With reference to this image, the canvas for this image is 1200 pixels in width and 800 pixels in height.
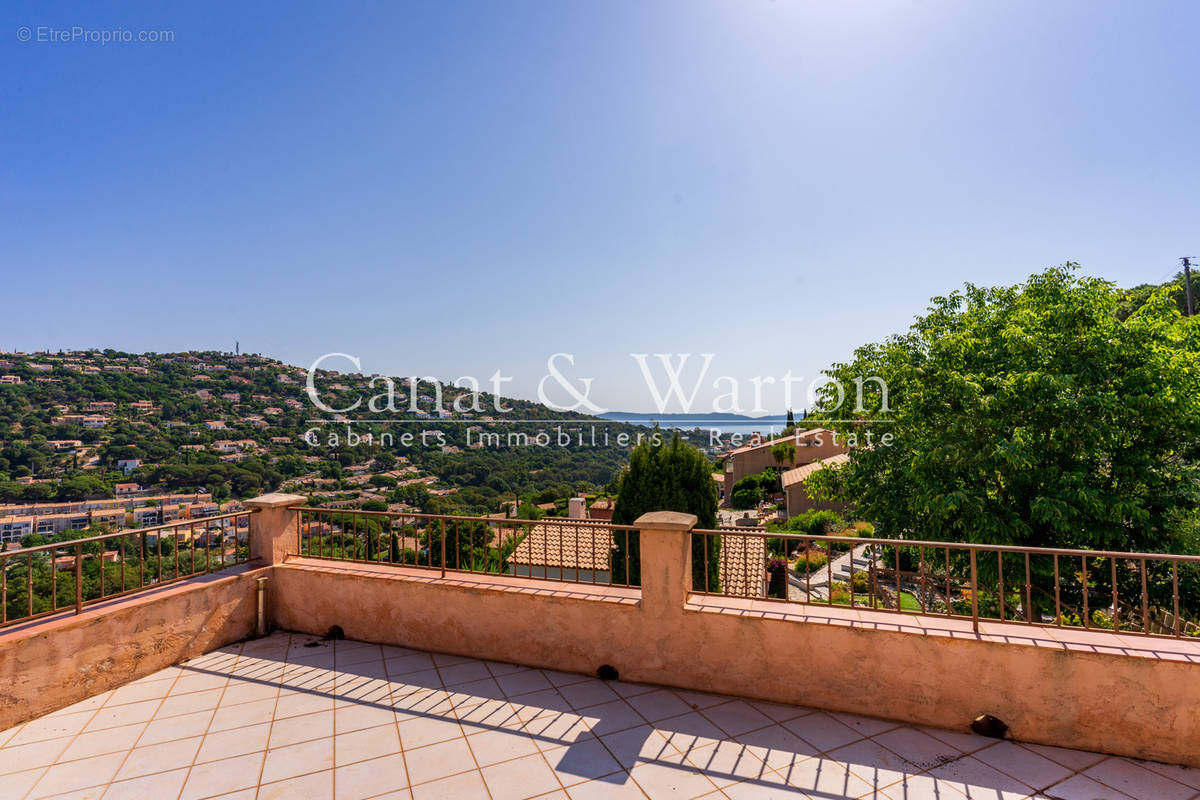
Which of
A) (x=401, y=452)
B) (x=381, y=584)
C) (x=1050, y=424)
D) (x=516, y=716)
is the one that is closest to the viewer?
(x=516, y=716)

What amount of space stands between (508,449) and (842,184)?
35.7m

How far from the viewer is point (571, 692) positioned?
3.57 m

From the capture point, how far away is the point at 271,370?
40906 millimetres

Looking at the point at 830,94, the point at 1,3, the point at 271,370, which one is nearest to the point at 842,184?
the point at 830,94

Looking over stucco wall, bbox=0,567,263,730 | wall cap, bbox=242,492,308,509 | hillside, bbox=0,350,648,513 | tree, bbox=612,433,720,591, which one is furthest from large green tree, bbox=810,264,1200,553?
hillside, bbox=0,350,648,513

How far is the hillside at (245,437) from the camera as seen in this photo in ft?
76.0

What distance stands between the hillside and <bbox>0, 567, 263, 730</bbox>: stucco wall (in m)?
19.8

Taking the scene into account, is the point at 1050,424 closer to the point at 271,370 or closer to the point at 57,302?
the point at 57,302

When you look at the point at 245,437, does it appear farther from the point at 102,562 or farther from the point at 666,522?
the point at 666,522

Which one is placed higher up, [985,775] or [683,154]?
[683,154]

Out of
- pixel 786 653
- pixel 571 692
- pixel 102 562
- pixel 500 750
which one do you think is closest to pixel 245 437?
pixel 102 562

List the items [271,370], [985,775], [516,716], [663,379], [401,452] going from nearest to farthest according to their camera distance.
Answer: [985,775] → [516,716] → [663,379] → [401,452] → [271,370]

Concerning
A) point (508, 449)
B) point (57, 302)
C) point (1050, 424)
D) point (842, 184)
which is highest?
point (842, 184)

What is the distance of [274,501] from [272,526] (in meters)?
0.27
